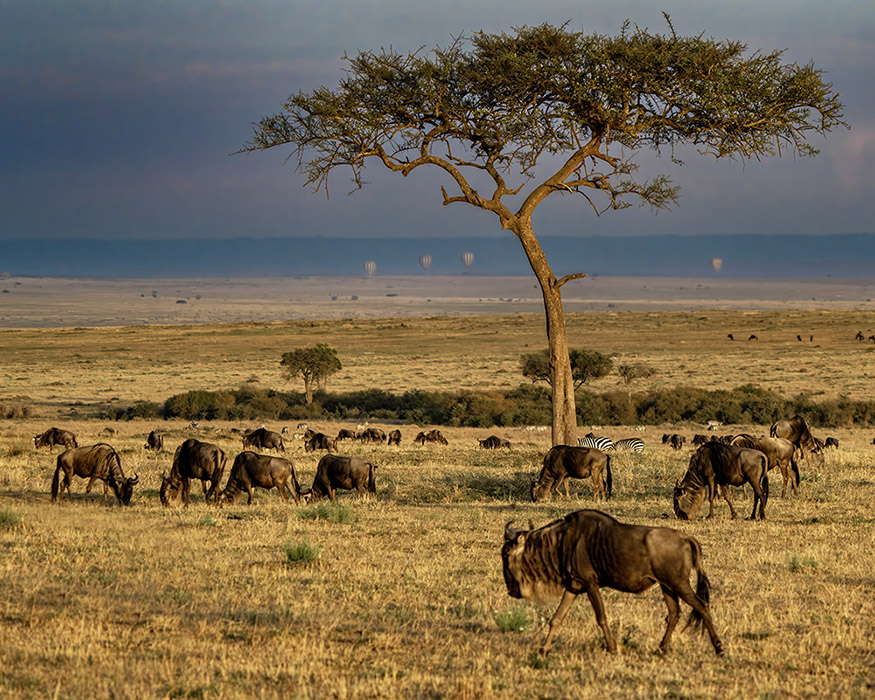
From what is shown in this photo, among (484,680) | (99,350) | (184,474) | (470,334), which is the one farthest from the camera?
(470,334)

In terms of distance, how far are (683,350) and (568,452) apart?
7287 cm

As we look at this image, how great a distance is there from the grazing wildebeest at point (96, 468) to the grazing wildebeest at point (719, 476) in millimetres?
9608

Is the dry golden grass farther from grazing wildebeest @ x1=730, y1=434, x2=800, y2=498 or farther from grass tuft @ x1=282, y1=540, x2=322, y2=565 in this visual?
grazing wildebeest @ x1=730, y1=434, x2=800, y2=498

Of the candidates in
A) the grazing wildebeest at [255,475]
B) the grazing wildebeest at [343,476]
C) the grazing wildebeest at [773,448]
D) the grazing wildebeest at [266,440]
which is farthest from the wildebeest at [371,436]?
the grazing wildebeest at [773,448]

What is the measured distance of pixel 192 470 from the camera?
18875 millimetres

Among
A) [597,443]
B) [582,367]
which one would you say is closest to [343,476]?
[597,443]

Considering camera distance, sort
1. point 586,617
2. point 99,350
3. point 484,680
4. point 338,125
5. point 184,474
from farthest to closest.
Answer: point 99,350
point 338,125
point 184,474
point 586,617
point 484,680

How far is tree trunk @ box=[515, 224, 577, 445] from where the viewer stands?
2514 centimetres

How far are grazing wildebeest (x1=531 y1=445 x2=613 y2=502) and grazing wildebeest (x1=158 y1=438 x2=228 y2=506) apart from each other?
5.95 m

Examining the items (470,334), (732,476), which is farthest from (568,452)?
(470,334)

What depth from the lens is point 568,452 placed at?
20.1m

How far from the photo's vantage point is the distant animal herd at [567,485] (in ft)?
28.4

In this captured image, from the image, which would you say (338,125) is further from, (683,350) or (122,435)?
(683,350)

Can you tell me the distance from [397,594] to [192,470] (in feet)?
28.1
